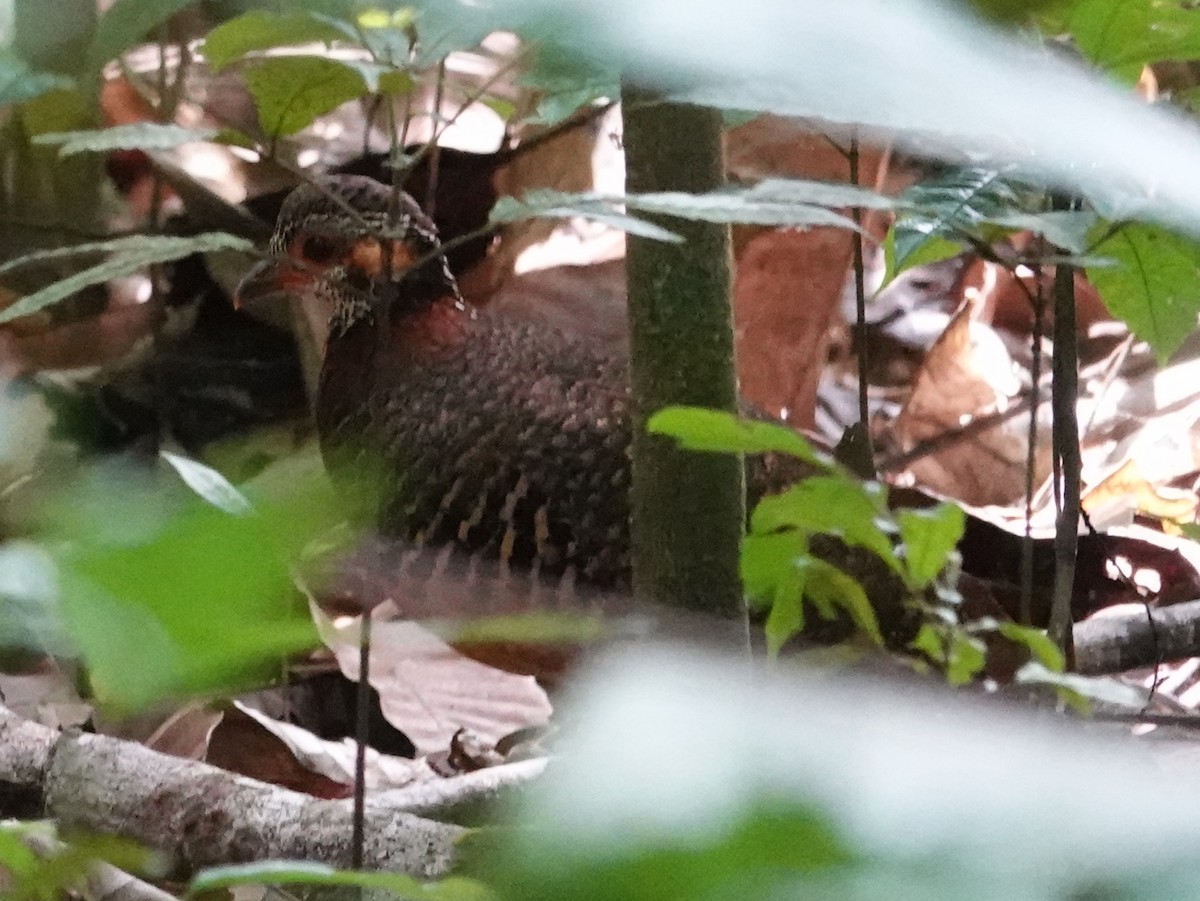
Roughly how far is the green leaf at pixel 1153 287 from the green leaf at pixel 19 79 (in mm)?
576

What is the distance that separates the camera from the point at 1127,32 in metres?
0.64

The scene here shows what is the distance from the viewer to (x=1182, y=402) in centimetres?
246

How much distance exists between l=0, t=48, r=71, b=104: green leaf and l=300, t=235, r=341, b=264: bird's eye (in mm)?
1362

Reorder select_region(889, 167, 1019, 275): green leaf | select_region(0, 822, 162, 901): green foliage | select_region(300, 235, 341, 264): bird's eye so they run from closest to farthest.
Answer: select_region(0, 822, 162, 901): green foliage → select_region(889, 167, 1019, 275): green leaf → select_region(300, 235, 341, 264): bird's eye

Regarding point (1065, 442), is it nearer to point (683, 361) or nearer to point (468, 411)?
point (683, 361)

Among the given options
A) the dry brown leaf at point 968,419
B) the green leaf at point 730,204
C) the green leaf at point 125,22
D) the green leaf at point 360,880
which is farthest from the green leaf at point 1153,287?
the dry brown leaf at point 968,419

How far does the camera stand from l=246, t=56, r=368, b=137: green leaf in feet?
2.66

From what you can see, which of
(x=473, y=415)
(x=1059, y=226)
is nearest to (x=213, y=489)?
(x=1059, y=226)

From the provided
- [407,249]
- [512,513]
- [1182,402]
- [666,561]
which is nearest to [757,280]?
[407,249]

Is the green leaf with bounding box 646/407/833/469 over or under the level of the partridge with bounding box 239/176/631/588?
over

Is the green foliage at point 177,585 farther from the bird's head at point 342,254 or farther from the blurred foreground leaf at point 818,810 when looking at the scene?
the bird's head at point 342,254

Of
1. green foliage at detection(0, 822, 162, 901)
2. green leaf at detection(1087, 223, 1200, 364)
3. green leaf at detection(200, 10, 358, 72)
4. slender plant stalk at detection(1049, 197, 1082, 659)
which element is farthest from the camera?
slender plant stalk at detection(1049, 197, 1082, 659)

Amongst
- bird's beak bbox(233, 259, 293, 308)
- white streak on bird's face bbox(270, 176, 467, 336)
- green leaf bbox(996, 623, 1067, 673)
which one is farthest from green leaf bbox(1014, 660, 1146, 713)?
bird's beak bbox(233, 259, 293, 308)

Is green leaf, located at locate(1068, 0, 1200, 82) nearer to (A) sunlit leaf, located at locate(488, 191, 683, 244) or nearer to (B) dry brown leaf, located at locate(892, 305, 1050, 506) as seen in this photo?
(A) sunlit leaf, located at locate(488, 191, 683, 244)
